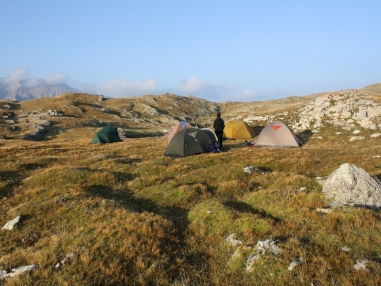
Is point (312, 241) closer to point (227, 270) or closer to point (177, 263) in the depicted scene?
point (227, 270)

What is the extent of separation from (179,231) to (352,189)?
7.65 m

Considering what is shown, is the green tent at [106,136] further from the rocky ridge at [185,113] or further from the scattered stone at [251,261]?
the scattered stone at [251,261]

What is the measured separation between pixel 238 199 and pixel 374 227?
6.08m

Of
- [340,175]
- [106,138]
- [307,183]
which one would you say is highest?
[340,175]

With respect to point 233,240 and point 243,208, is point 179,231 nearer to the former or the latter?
point 233,240

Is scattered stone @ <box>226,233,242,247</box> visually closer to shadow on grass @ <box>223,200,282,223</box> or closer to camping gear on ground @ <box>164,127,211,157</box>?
shadow on grass @ <box>223,200,282,223</box>

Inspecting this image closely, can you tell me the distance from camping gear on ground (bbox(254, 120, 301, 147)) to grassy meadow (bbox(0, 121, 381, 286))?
13428 mm

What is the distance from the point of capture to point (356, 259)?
725 centimetres

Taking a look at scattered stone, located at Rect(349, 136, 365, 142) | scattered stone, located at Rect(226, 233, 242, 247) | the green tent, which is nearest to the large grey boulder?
scattered stone, located at Rect(226, 233, 242, 247)

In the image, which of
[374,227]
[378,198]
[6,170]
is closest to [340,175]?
[378,198]

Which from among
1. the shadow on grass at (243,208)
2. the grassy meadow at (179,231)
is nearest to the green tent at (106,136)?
the grassy meadow at (179,231)

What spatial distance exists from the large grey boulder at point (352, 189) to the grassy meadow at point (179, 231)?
0.87 meters

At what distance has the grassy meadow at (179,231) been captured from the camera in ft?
23.9

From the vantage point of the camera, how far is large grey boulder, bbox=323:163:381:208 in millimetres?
11344
